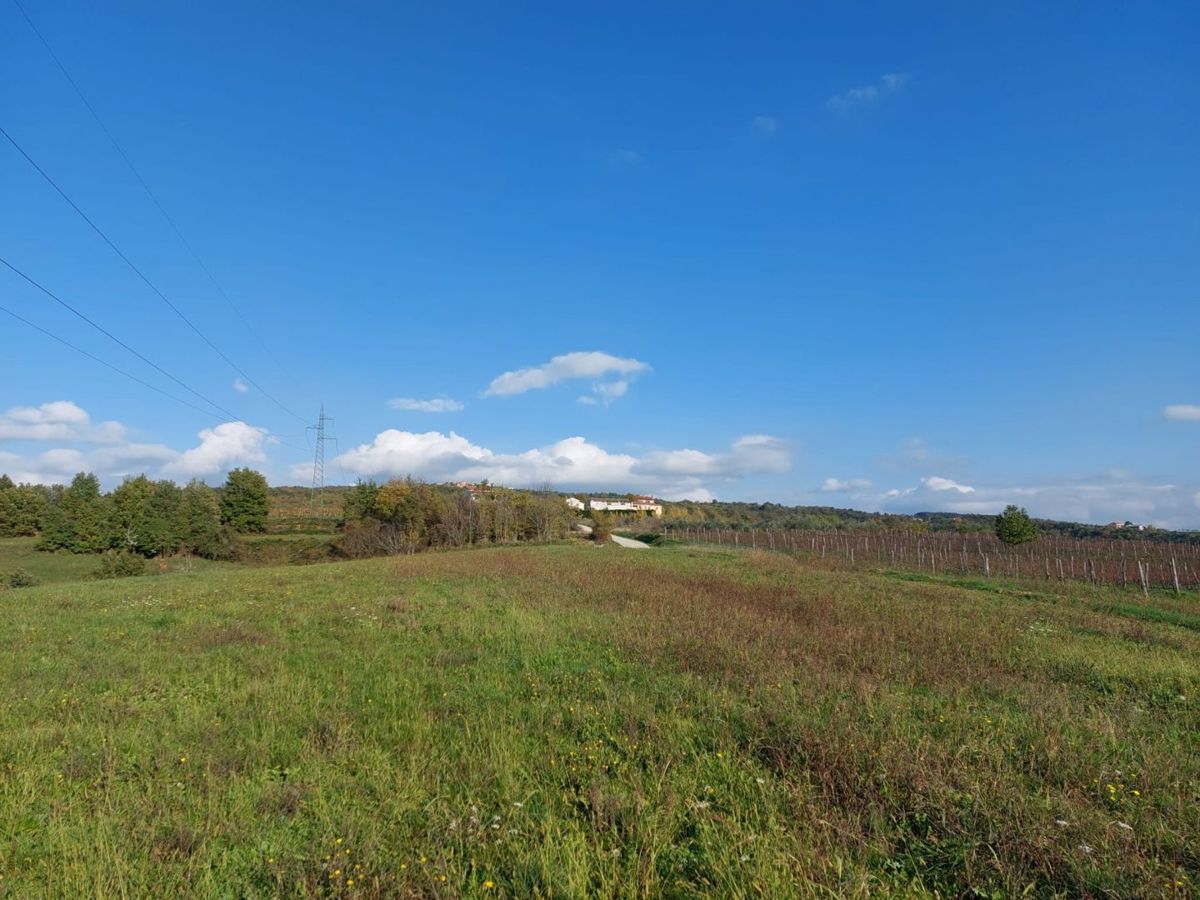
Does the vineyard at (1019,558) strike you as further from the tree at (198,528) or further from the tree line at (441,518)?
the tree at (198,528)

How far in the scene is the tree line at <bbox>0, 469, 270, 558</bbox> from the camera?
65062mm

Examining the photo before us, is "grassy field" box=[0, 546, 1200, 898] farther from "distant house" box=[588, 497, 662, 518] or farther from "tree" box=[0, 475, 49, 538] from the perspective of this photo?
"distant house" box=[588, 497, 662, 518]

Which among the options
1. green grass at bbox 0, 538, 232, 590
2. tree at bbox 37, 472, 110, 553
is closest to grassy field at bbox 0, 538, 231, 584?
green grass at bbox 0, 538, 232, 590

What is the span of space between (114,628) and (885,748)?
14678mm

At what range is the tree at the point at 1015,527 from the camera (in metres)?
38.5

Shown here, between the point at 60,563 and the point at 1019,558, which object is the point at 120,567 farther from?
the point at 1019,558

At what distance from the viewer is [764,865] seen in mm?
3643

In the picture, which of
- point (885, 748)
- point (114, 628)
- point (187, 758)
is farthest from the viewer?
point (114, 628)

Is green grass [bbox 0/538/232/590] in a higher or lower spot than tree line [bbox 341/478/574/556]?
lower

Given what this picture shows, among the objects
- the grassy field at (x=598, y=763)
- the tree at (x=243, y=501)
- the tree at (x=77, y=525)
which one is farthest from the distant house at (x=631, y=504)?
the grassy field at (x=598, y=763)

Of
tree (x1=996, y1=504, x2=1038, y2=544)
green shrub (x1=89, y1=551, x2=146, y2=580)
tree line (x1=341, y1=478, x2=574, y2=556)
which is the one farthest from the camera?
tree line (x1=341, y1=478, x2=574, y2=556)

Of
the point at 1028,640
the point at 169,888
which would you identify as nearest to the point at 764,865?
the point at 169,888

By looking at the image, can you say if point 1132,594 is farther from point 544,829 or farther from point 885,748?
point 544,829

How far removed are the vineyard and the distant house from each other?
67.0 metres
